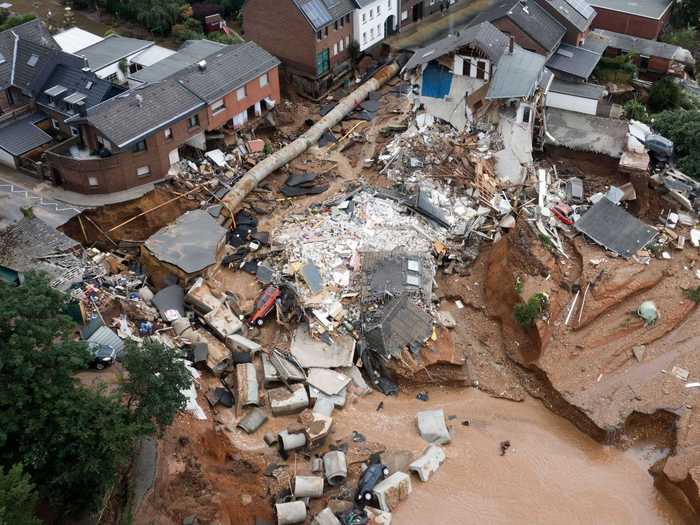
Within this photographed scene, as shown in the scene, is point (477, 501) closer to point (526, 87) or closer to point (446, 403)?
point (446, 403)

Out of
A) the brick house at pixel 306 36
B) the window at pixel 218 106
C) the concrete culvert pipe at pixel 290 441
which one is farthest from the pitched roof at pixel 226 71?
the concrete culvert pipe at pixel 290 441

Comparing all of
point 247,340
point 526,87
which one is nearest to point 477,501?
point 247,340

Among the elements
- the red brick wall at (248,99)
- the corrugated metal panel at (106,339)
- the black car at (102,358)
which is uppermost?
the red brick wall at (248,99)

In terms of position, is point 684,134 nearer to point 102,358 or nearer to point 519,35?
point 519,35

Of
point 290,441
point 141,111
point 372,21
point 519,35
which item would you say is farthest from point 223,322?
point 372,21

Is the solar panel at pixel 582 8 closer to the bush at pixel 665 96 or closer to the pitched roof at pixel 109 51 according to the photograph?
the bush at pixel 665 96

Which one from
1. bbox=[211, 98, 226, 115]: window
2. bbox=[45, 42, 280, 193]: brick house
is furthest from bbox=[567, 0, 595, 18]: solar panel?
bbox=[211, 98, 226, 115]: window
